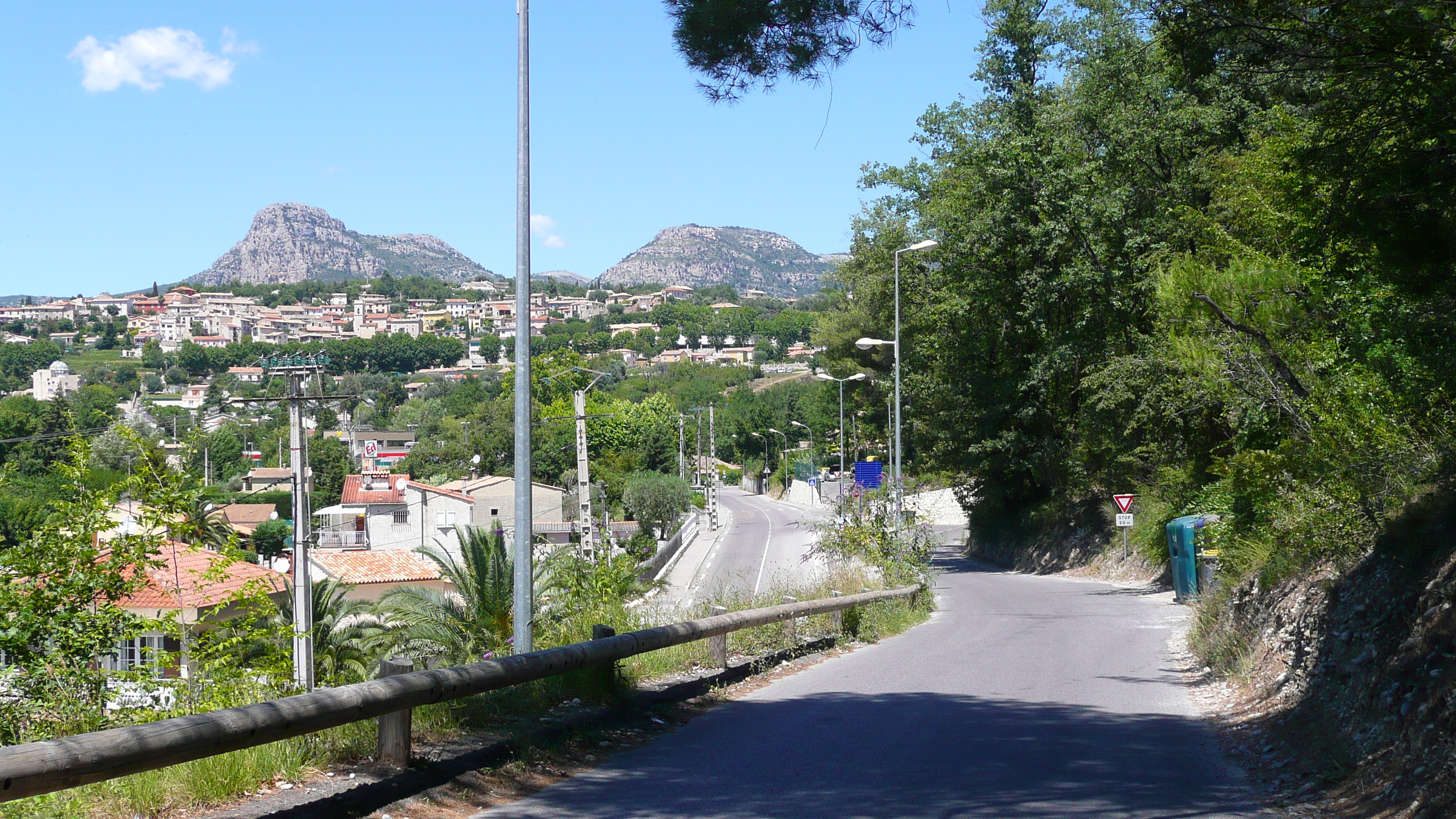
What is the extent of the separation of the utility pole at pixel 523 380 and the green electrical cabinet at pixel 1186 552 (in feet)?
52.8

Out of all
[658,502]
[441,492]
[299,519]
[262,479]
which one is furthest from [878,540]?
[262,479]

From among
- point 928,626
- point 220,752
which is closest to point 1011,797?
point 220,752

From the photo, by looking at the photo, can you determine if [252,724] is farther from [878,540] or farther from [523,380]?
[878,540]

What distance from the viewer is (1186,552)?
23.2 meters

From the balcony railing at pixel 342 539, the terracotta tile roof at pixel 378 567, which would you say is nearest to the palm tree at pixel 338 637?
the terracotta tile roof at pixel 378 567

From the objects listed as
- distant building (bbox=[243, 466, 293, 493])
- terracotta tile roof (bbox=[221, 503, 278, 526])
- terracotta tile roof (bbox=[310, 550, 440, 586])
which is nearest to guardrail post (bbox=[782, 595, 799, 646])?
terracotta tile roof (bbox=[310, 550, 440, 586])

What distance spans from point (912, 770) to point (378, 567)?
4606cm

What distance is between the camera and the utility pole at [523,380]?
9.85 m

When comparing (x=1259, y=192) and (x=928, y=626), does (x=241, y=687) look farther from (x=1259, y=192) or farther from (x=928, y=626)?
(x=1259, y=192)

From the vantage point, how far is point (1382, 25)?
22.3 ft

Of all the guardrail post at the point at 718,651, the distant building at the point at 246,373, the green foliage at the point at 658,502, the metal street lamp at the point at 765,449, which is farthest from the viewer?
the distant building at the point at 246,373

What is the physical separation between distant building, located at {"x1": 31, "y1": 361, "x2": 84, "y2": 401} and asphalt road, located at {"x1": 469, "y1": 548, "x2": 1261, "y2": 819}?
138500mm

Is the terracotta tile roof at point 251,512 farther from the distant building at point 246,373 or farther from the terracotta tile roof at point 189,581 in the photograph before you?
the distant building at point 246,373

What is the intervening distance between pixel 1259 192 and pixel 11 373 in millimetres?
177888
